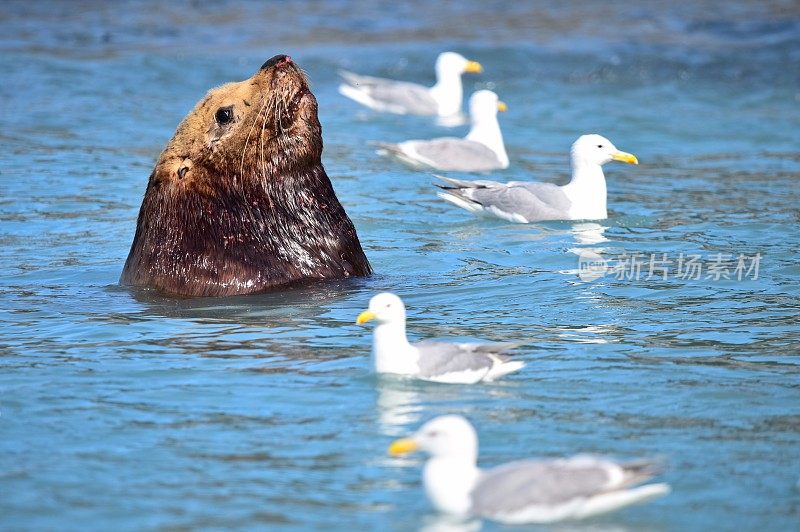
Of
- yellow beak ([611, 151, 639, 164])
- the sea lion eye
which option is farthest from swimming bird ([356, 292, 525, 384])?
yellow beak ([611, 151, 639, 164])

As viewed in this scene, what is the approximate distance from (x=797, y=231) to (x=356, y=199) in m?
3.77

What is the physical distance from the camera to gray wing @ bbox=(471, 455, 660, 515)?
453 centimetres

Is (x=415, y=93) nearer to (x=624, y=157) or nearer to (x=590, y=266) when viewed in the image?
(x=624, y=157)

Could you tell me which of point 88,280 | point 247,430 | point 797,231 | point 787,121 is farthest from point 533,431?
point 787,121

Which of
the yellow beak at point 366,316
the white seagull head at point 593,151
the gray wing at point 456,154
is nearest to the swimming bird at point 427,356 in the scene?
the yellow beak at point 366,316

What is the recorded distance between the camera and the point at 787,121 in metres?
15.4

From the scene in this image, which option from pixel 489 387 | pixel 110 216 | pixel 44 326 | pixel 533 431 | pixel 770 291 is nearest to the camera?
pixel 533 431

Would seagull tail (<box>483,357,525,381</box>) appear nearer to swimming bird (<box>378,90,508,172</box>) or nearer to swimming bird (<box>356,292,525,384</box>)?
swimming bird (<box>356,292,525,384</box>)

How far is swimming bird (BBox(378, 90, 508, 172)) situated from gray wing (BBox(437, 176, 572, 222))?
2.13 metres

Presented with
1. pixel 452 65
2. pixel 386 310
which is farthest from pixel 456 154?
pixel 386 310

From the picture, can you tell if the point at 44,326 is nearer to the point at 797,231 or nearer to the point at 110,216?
the point at 110,216

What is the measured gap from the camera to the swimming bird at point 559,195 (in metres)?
10.7

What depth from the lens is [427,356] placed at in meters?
6.21

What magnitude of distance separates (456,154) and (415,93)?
3485mm
